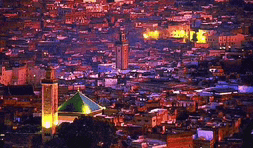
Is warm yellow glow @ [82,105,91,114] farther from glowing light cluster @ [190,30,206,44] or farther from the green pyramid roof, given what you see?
glowing light cluster @ [190,30,206,44]

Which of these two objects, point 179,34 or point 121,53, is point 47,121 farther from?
point 179,34

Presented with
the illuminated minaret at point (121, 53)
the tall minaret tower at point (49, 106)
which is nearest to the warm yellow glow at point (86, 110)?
the tall minaret tower at point (49, 106)

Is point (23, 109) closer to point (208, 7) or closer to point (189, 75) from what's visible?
point (189, 75)

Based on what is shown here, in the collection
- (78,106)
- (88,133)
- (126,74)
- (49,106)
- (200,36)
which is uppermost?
(49,106)

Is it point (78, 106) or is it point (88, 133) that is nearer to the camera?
point (88, 133)

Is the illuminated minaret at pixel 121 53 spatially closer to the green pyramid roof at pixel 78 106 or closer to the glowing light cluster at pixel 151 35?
the glowing light cluster at pixel 151 35

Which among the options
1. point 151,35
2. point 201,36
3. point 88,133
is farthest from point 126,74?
point 88,133

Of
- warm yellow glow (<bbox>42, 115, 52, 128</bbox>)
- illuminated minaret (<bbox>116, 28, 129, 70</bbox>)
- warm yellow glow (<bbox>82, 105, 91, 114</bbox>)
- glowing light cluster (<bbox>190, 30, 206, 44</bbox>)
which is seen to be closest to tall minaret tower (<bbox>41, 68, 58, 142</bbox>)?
warm yellow glow (<bbox>42, 115, 52, 128</bbox>)
